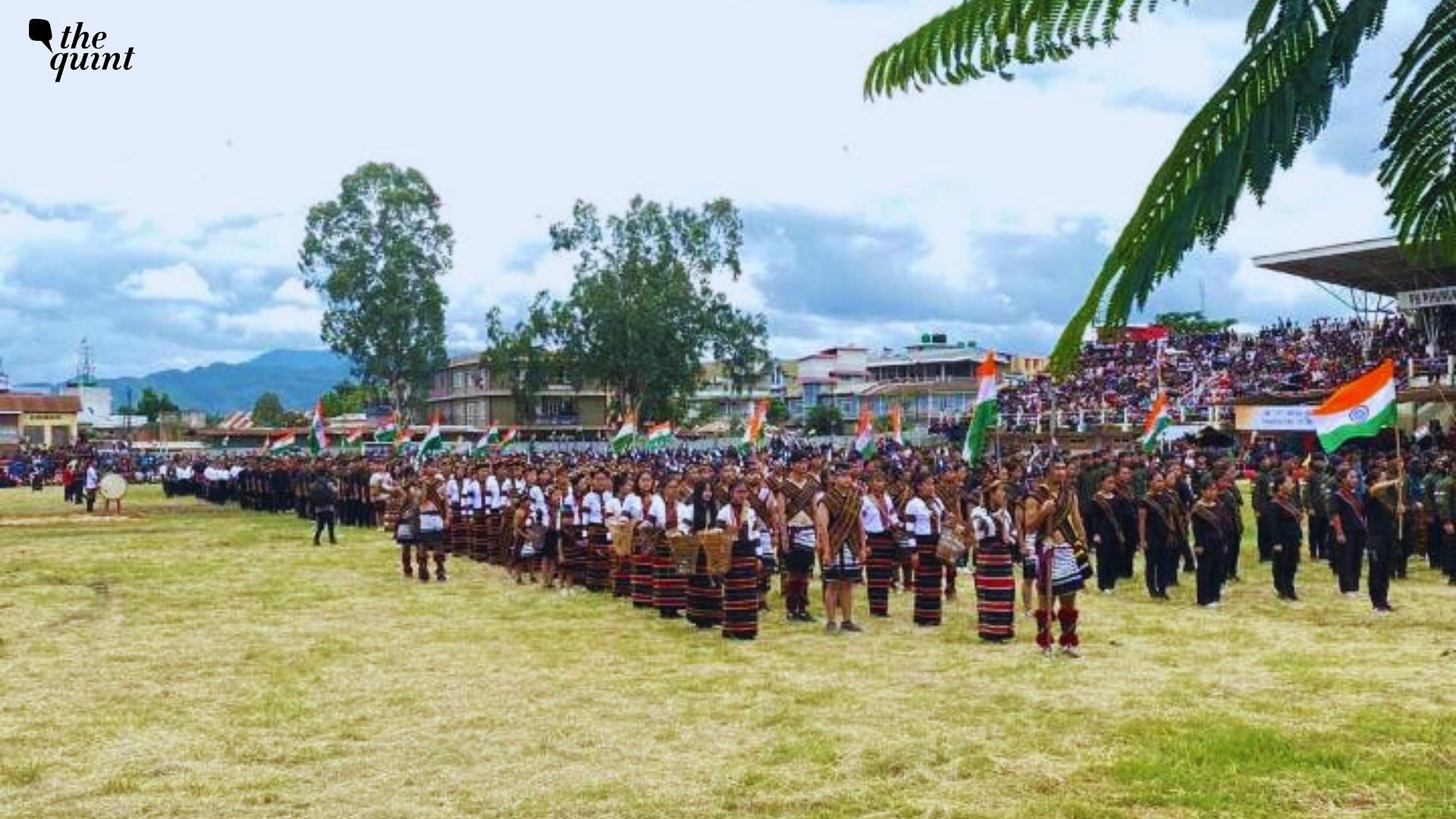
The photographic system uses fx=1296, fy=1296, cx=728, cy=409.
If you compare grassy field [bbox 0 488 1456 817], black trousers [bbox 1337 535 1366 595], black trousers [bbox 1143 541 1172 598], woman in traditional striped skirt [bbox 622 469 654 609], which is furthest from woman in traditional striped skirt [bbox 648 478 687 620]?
black trousers [bbox 1337 535 1366 595]

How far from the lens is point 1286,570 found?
15758mm

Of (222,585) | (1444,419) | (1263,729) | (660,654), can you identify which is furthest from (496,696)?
(1444,419)

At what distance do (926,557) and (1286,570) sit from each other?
15.7ft

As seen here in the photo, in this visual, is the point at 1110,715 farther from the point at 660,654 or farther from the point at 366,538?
the point at 366,538

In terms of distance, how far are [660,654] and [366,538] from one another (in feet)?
55.2

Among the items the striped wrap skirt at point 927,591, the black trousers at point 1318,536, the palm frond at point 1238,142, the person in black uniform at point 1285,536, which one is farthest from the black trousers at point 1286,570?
the palm frond at point 1238,142

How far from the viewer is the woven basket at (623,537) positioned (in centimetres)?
1594

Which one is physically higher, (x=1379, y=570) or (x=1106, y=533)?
(x=1106, y=533)

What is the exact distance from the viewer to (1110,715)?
30.5 ft

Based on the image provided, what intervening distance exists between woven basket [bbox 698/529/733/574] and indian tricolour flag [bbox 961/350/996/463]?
3.72 m

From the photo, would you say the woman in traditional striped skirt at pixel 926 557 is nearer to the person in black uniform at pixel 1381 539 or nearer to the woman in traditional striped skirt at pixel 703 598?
the woman in traditional striped skirt at pixel 703 598

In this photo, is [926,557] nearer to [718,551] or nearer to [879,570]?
[879,570]

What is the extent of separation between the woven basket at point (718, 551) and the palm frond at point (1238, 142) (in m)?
11.6

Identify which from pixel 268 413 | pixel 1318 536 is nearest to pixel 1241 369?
pixel 1318 536
